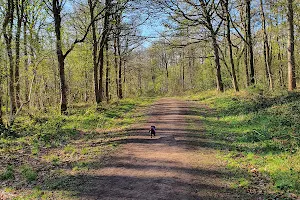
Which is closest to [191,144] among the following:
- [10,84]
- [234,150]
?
[234,150]

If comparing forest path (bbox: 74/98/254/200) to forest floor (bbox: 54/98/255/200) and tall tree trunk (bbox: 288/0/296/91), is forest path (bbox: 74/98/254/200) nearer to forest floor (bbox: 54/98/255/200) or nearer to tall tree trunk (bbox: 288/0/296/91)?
forest floor (bbox: 54/98/255/200)

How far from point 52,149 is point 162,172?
17.8 feet

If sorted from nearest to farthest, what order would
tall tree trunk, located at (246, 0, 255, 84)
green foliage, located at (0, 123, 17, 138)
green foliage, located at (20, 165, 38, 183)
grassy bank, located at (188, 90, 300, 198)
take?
grassy bank, located at (188, 90, 300, 198), green foliage, located at (20, 165, 38, 183), green foliage, located at (0, 123, 17, 138), tall tree trunk, located at (246, 0, 255, 84)

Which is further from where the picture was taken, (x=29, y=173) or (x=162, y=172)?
(x=29, y=173)

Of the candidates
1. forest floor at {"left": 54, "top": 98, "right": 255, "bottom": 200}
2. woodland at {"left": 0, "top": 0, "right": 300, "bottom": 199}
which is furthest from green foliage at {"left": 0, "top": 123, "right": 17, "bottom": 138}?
forest floor at {"left": 54, "top": 98, "right": 255, "bottom": 200}

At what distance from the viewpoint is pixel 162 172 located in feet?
25.6

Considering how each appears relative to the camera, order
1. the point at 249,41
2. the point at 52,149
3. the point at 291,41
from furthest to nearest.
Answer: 1. the point at 249,41
2. the point at 291,41
3. the point at 52,149

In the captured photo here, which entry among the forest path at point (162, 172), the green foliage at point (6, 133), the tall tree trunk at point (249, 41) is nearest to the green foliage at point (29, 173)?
the forest path at point (162, 172)

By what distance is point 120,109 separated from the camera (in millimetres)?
20859

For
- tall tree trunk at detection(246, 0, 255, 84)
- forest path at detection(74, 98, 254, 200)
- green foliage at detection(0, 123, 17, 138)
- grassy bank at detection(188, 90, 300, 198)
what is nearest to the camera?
forest path at detection(74, 98, 254, 200)

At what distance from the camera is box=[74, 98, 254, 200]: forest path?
6586 millimetres

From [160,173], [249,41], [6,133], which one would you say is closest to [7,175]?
[160,173]

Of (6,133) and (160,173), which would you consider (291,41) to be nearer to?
(160,173)

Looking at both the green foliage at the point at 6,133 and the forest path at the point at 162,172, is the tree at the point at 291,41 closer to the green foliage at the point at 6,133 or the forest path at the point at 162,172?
the forest path at the point at 162,172
